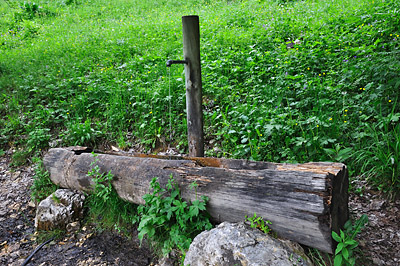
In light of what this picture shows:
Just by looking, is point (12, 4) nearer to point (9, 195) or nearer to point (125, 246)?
point (9, 195)

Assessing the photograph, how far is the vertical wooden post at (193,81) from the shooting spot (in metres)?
2.96

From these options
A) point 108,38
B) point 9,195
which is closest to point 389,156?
point 9,195

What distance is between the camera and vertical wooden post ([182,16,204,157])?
9.73ft

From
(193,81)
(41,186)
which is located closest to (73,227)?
(41,186)

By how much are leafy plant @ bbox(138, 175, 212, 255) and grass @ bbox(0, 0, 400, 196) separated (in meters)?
1.19

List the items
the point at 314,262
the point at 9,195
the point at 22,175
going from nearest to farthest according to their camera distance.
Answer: the point at 314,262 < the point at 9,195 < the point at 22,175

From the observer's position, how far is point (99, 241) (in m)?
3.19

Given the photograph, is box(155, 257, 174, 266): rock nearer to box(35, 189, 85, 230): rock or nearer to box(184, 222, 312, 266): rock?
box(184, 222, 312, 266): rock

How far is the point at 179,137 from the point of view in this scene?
4293 mm

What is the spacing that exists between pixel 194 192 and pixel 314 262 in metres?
1.11

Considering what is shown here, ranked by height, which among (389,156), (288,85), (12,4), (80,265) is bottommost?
(80,265)

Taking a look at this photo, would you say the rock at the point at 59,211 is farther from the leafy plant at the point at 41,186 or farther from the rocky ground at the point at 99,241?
the leafy plant at the point at 41,186

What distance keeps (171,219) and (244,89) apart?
2.56 meters

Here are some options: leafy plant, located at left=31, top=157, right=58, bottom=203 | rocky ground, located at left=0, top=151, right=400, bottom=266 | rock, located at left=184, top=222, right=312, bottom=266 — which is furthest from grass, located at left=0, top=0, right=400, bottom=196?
rock, located at left=184, top=222, right=312, bottom=266
